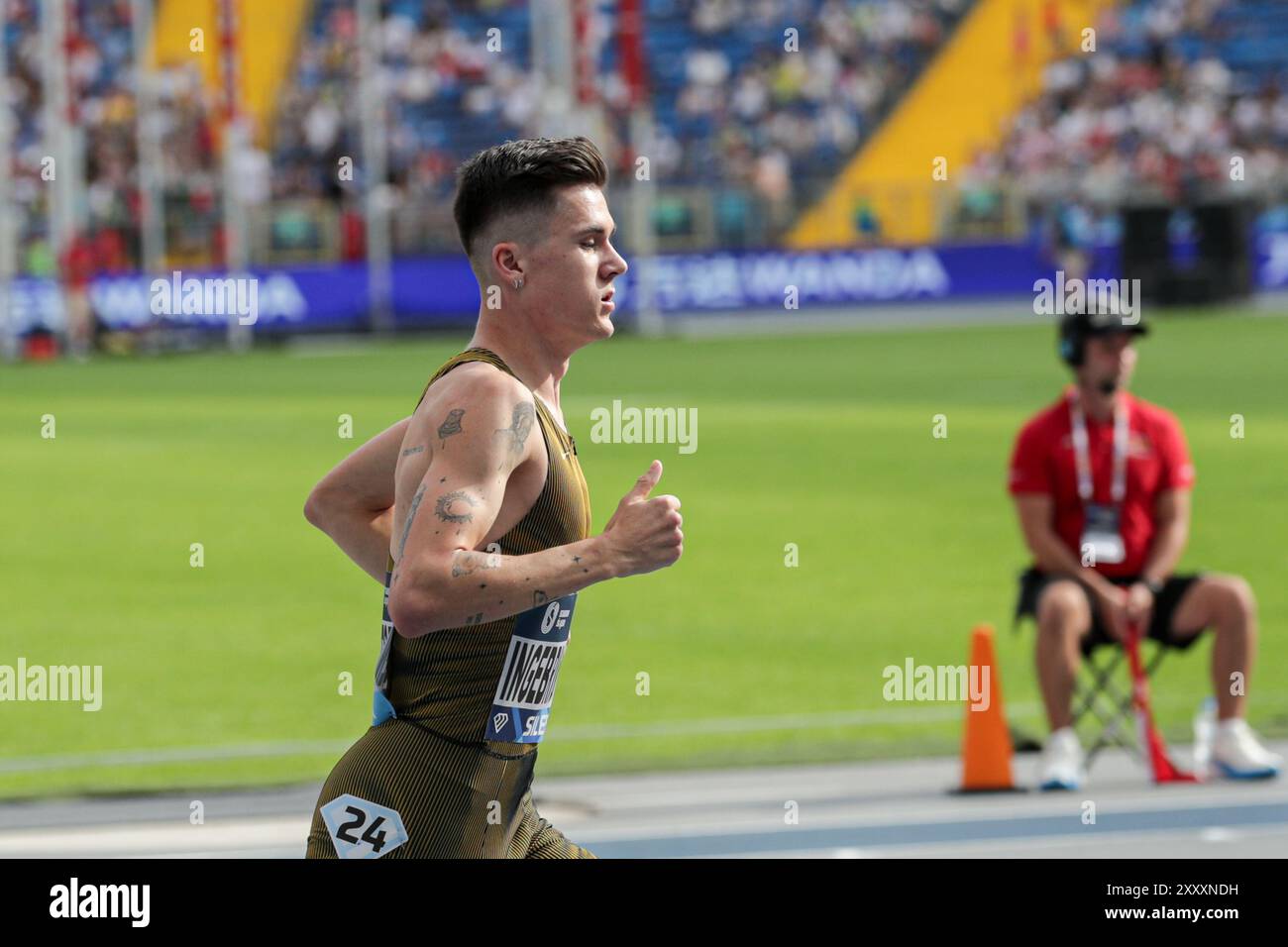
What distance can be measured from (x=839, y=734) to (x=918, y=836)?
1.96 metres

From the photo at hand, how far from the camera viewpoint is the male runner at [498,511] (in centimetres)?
428

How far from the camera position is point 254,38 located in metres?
52.6

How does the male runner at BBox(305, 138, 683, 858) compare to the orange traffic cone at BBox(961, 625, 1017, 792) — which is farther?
the orange traffic cone at BBox(961, 625, 1017, 792)

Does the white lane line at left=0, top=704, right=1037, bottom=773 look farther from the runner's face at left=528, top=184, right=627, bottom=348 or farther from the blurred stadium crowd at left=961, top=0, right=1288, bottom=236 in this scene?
the blurred stadium crowd at left=961, top=0, right=1288, bottom=236

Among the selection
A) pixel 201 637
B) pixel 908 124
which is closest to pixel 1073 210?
pixel 908 124

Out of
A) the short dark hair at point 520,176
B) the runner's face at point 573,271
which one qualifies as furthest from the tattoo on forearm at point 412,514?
the short dark hair at point 520,176

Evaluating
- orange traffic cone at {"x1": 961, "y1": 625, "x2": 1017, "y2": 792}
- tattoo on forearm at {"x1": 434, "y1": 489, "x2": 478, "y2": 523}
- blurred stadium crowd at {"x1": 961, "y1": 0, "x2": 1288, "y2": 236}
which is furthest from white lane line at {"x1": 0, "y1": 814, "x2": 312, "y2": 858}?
blurred stadium crowd at {"x1": 961, "y1": 0, "x2": 1288, "y2": 236}

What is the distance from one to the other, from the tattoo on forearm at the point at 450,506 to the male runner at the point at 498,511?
0.23 ft

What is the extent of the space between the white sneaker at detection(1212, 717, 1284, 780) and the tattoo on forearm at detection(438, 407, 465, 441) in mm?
5371

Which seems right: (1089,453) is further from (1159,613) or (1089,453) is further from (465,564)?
(465,564)

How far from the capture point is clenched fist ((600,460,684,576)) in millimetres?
4156

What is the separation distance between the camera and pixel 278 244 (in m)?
40.0

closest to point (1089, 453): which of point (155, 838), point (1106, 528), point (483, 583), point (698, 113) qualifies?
point (1106, 528)

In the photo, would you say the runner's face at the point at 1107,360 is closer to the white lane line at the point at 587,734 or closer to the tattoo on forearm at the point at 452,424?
the white lane line at the point at 587,734
